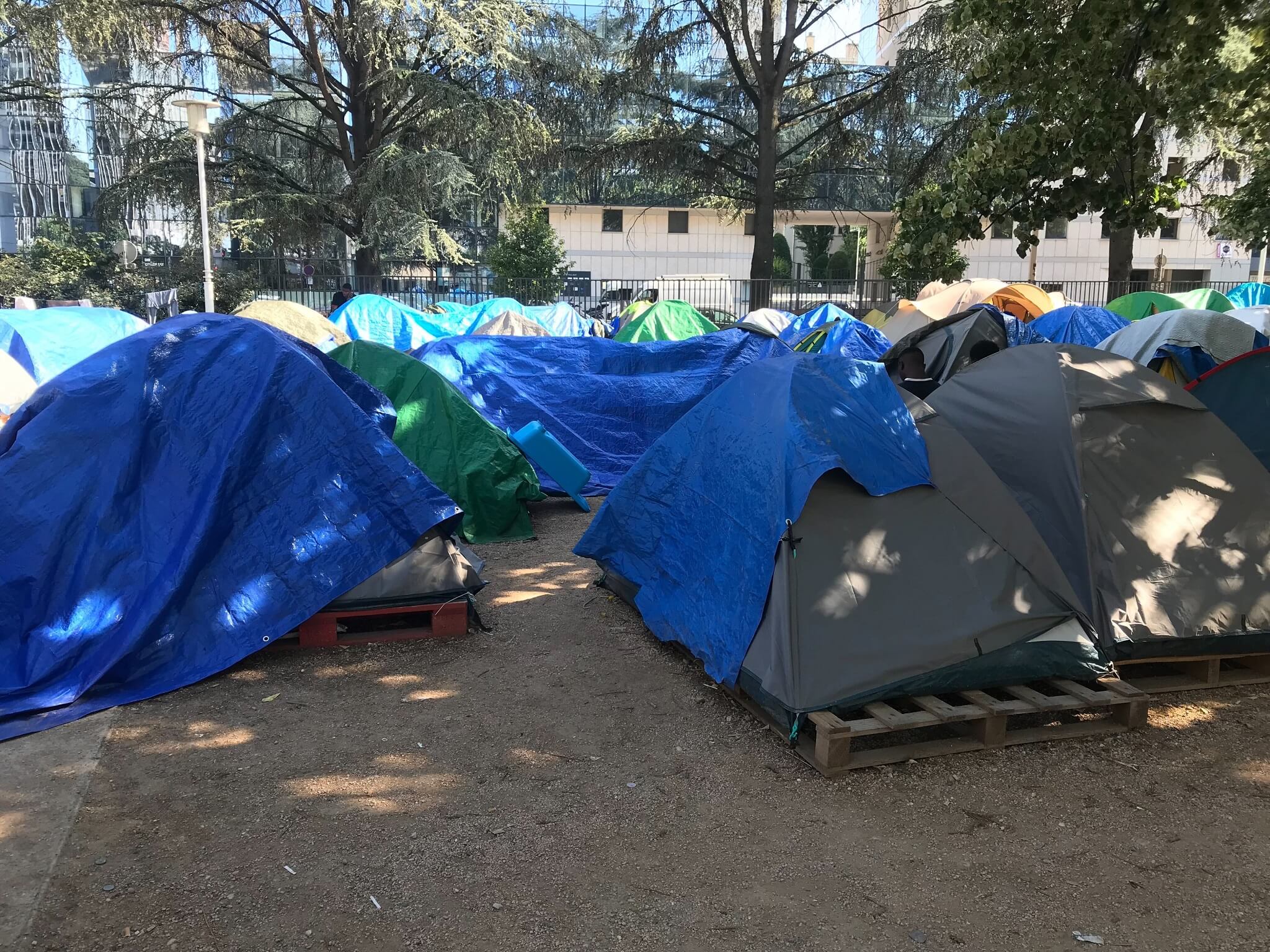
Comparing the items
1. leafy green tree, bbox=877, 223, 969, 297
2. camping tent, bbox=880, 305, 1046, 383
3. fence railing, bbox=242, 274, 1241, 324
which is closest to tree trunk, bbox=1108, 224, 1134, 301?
fence railing, bbox=242, 274, 1241, 324

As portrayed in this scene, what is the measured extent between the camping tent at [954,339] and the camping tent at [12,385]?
30.4 feet

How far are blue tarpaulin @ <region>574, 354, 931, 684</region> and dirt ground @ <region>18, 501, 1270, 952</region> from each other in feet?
1.62

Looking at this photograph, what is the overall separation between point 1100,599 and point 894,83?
2157cm

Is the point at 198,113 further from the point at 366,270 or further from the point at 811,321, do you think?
the point at 366,270

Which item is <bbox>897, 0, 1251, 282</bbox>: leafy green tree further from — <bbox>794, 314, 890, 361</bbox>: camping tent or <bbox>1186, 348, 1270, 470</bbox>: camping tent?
<bbox>794, 314, 890, 361</bbox>: camping tent

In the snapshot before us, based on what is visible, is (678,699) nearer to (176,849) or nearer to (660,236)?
(176,849)

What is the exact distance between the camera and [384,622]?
5.77m

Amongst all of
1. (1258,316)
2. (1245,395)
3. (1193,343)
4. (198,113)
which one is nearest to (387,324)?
(198,113)

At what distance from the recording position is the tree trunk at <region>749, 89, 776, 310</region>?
23688mm

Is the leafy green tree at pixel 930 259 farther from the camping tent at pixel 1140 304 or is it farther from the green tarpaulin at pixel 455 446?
the camping tent at pixel 1140 304

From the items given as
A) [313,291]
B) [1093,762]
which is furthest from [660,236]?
[1093,762]

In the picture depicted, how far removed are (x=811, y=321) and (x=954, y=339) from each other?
5078mm

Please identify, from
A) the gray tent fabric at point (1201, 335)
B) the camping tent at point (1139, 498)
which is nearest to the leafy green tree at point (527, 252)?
A: the gray tent fabric at point (1201, 335)

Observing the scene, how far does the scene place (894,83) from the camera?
23.2 metres
